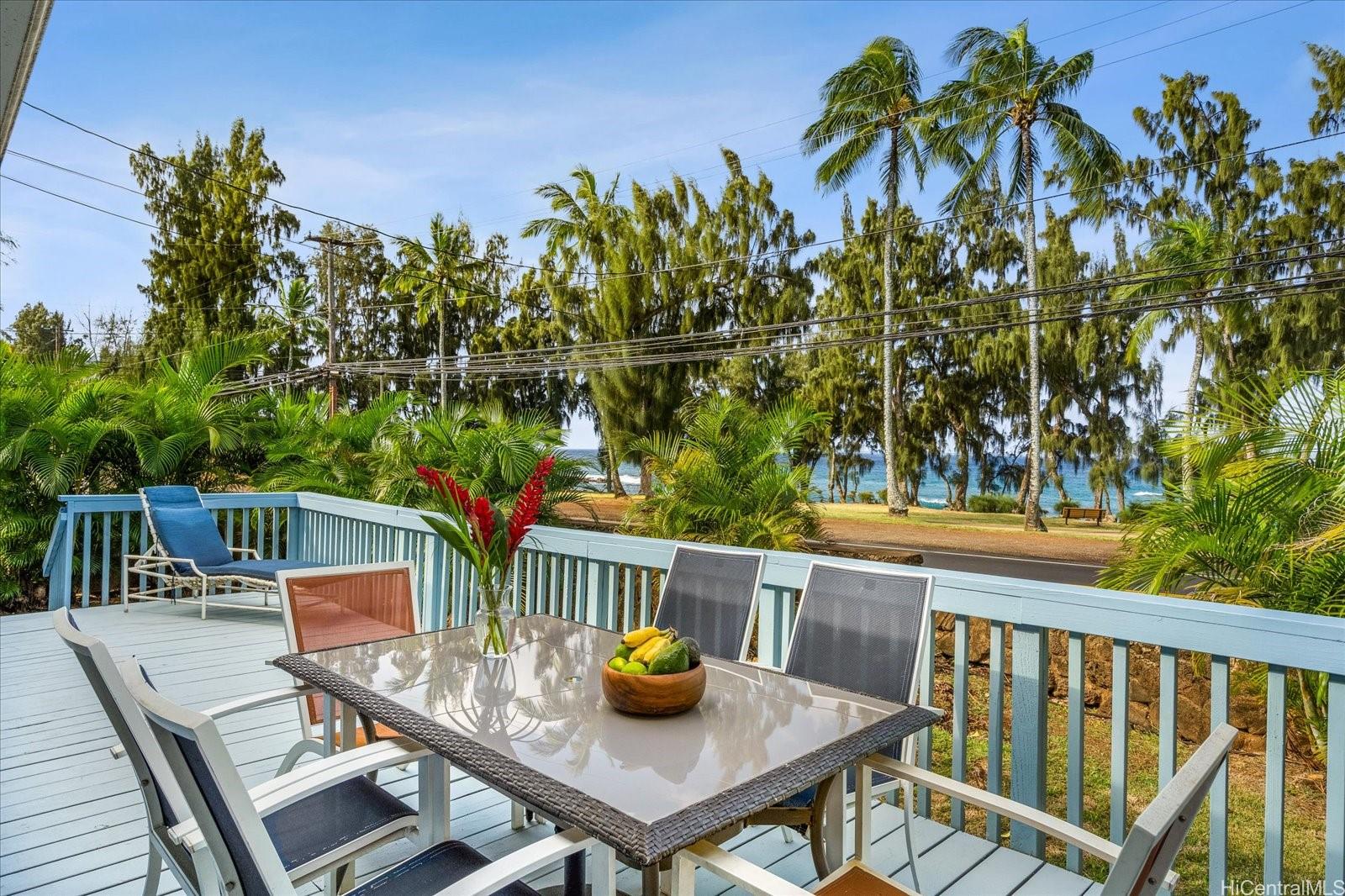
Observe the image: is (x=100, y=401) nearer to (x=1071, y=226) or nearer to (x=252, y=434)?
(x=252, y=434)

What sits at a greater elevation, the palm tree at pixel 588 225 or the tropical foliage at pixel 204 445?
the palm tree at pixel 588 225

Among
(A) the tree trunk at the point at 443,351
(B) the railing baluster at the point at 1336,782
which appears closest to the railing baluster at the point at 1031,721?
(B) the railing baluster at the point at 1336,782

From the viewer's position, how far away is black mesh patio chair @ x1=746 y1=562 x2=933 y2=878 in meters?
2.12

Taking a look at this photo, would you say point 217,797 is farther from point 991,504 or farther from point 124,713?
point 991,504

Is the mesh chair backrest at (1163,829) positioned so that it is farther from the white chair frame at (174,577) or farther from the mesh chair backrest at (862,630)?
the white chair frame at (174,577)

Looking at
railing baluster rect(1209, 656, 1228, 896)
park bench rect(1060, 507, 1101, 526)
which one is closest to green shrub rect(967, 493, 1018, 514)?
park bench rect(1060, 507, 1101, 526)

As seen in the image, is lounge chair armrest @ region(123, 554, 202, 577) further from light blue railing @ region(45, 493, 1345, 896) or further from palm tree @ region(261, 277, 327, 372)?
palm tree @ region(261, 277, 327, 372)

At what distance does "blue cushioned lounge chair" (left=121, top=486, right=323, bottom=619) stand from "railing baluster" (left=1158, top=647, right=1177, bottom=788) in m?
5.11

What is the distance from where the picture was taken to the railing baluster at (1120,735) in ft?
6.80

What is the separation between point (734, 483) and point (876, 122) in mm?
15688

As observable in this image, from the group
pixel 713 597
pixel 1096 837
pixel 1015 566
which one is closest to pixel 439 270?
pixel 1015 566

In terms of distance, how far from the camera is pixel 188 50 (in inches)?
542

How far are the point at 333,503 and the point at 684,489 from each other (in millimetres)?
3204

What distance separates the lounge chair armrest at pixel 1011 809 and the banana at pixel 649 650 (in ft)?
1.75
